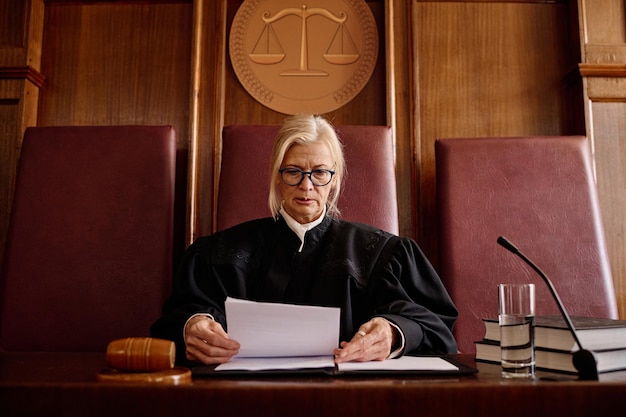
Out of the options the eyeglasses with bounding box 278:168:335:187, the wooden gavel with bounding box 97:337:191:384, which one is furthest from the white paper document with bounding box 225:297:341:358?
the eyeglasses with bounding box 278:168:335:187

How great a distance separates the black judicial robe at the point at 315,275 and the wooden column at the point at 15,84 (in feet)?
3.85

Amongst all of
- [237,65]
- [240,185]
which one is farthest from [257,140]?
[237,65]

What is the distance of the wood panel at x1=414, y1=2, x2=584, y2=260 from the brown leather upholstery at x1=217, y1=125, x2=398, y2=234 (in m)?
0.32

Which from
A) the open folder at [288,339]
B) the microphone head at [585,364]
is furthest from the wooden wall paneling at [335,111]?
the microphone head at [585,364]

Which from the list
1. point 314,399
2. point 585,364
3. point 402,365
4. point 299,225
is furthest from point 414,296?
point 314,399

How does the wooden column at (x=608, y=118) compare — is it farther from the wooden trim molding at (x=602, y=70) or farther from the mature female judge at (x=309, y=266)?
the mature female judge at (x=309, y=266)

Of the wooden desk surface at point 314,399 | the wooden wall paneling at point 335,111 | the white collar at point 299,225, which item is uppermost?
the wooden wall paneling at point 335,111

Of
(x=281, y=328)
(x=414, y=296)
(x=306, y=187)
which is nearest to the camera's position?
(x=281, y=328)

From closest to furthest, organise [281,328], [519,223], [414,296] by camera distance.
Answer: [281,328]
[414,296]
[519,223]

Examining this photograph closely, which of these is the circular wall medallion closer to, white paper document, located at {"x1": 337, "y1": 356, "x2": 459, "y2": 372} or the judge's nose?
the judge's nose

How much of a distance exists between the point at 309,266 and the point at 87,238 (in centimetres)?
103

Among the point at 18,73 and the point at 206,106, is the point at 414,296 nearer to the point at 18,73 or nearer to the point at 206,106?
the point at 206,106

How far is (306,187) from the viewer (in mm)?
1818

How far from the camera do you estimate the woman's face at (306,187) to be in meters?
1.83
